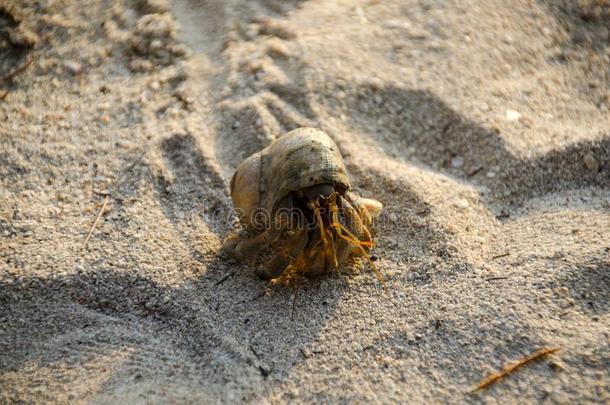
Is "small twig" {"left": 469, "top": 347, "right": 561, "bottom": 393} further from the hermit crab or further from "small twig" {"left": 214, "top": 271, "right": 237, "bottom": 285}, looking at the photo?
"small twig" {"left": 214, "top": 271, "right": 237, "bottom": 285}

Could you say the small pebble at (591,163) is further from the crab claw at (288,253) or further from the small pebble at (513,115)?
the crab claw at (288,253)

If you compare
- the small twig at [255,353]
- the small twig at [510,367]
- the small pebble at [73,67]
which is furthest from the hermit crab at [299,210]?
the small pebble at [73,67]

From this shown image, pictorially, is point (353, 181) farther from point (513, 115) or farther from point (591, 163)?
point (591, 163)

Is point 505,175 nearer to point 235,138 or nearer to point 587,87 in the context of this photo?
point 587,87

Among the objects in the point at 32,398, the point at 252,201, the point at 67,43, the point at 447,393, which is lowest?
the point at 447,393

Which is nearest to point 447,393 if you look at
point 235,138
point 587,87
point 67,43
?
point 235,138

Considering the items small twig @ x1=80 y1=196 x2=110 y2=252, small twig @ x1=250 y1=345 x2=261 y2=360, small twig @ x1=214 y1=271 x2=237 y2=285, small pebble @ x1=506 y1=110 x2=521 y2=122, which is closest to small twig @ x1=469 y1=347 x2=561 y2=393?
small twig @ x1=250 y1=345 x2=261 y2=360
